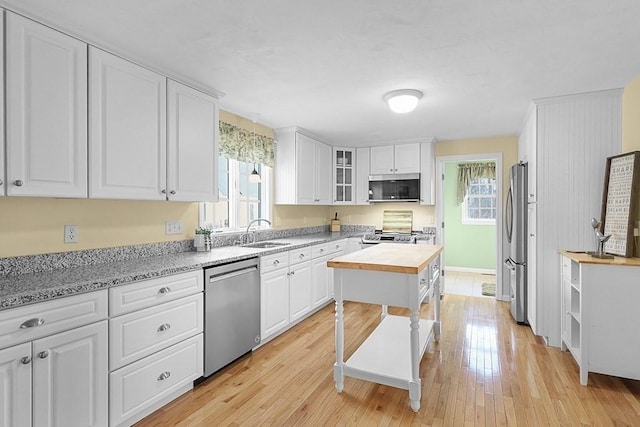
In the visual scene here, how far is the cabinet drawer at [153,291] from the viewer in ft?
6.09

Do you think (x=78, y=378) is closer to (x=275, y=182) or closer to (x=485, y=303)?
(x=275, y=182)

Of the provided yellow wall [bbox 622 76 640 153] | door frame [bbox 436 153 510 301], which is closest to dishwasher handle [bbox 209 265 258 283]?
door frame [bbox 436 153 510 301]

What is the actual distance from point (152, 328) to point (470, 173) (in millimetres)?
6109

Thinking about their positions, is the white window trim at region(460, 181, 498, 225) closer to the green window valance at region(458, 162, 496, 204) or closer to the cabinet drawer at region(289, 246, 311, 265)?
the green window valance at region(458, 162, 496, 204)

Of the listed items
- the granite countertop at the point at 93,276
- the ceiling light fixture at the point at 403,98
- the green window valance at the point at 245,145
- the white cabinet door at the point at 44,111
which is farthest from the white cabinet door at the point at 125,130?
the ceiling light fixture at the point at 403,98

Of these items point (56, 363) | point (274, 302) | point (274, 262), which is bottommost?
point (274, 302)

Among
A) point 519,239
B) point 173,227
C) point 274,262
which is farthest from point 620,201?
point 173,227

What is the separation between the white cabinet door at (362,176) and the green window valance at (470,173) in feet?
7.86

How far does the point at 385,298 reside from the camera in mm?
2270

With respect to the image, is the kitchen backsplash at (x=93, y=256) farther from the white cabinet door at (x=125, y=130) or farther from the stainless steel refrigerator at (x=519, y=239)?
the stainless steel refrigerator at (x=519, y=239)

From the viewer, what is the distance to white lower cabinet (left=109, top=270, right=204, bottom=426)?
1.86 m

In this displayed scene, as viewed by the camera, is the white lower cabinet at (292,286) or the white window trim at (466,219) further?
the white window trim at (466,219)

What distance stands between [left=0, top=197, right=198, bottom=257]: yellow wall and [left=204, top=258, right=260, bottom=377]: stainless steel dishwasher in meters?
0.69

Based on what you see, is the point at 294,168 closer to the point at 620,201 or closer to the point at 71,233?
the point at 71,233
